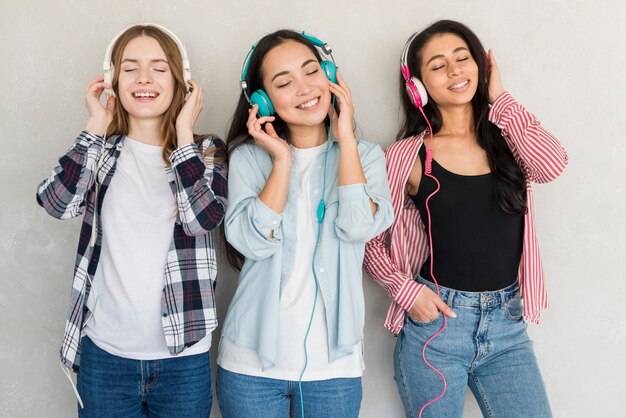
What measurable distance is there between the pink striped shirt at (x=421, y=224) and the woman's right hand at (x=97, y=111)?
36.9 inches

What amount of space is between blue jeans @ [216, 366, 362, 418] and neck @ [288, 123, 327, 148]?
74 centimetres

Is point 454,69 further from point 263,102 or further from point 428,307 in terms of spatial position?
point 428,307

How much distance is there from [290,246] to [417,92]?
704mm

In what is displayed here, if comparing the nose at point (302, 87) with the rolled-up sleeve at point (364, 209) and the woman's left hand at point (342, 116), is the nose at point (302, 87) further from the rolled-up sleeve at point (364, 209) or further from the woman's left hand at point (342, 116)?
the rolled-up sleeve at point (364, 209)

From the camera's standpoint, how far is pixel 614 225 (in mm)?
2258

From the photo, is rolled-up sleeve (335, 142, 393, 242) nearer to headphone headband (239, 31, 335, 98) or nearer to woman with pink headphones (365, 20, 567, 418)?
woman with pink headphones (365, 20, 567, 418)

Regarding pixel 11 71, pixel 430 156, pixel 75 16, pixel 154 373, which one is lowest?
pixel 154 373

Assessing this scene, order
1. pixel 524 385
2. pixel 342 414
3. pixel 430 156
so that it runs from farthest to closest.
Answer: pixel 430 156 < pixel 524 385 < pixel 342 414

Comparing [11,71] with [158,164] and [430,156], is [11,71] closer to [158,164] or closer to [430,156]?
[158,164]

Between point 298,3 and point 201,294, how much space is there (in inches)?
45.5

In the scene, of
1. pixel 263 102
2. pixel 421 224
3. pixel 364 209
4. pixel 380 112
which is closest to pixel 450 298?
pixel 421 224

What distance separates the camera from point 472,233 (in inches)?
76.3

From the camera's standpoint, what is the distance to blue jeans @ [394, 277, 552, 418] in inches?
74.1

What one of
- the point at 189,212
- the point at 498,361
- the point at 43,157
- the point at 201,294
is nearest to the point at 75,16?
the point at 43,157
